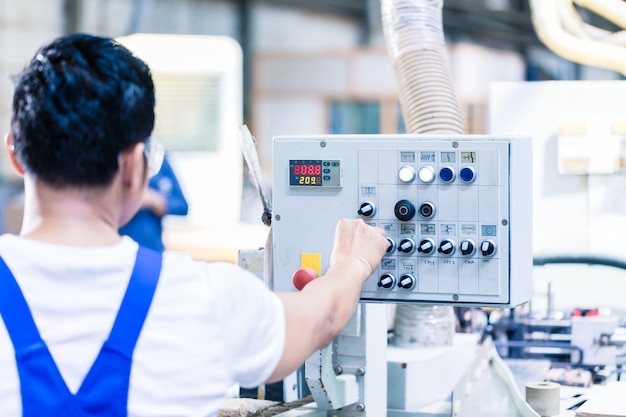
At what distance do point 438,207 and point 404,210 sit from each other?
0.18 ft

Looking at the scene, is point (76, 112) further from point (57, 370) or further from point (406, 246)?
point (406, 246)

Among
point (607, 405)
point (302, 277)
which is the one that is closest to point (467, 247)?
point (302, 277)

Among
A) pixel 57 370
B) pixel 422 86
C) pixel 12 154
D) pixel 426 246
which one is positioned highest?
pixel 422 86

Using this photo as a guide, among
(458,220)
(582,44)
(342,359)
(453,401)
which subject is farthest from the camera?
(582,44)

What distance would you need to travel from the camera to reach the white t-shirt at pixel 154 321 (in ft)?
2.93

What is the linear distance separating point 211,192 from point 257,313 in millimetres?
4433

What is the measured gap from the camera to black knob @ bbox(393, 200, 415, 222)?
4.79 ft

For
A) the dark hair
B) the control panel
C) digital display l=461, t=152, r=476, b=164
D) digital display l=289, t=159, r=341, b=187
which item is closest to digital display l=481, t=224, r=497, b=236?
the control panel

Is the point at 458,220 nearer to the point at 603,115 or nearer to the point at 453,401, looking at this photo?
the point at 453,401

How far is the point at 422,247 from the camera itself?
1471 millimetres

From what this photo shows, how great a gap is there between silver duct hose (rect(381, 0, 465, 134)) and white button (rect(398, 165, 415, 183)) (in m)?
0.28

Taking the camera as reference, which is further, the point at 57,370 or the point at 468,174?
the point at 468,174

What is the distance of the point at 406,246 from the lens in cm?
147

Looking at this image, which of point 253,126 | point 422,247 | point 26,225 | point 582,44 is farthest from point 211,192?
point 26,225
